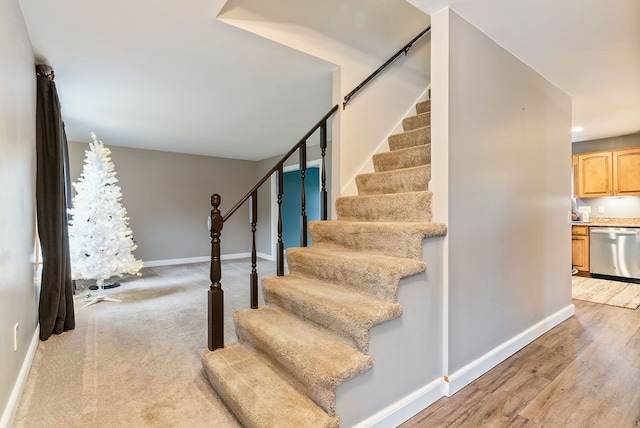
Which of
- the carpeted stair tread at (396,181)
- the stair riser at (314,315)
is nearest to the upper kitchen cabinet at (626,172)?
the carpeted stair tread at (396,181)

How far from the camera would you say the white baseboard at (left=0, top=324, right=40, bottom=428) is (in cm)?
155

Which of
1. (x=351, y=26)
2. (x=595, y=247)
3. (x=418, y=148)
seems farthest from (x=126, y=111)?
(x=595, y=247)

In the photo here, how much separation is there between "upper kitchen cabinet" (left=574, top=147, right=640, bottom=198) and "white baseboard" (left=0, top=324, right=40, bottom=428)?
7091 mm

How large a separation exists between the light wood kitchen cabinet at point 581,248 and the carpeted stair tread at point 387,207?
14.9 feet

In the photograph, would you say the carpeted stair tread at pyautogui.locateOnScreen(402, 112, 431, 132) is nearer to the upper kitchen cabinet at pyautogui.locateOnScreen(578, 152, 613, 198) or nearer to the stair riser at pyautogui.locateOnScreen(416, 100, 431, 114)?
the stair riser at pyautogui.locateOnScreen(416, 100, 431, 114)

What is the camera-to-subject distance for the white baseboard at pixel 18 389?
155cm

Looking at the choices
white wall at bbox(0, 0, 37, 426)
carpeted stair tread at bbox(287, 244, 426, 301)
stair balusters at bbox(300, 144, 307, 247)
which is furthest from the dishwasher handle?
white wall at bbox(0, 0, 37, 426)

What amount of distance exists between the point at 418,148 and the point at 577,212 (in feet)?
15.8

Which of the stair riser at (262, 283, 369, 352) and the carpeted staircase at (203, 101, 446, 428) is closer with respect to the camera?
the carpeted staircase at (203, 101, 446, 428)

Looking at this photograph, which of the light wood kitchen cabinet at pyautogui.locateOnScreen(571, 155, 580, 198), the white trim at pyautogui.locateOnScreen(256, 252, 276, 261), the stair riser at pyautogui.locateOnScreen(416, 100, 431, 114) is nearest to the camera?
the stair riser at pyautogui.locateOnScreen(416, 100, 431, 114)

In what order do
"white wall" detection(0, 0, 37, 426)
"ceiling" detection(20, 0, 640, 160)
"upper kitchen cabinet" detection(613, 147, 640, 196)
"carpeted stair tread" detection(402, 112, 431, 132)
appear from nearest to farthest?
"white wall" detection(0, 0, 37, 426) → "ceiling" detection(20, 0, 640, 160) → "carpeted stair tread" detection(402, 112, 431, 132) → "upper kitchen cabinet" detection(613, 147, 640, 196)

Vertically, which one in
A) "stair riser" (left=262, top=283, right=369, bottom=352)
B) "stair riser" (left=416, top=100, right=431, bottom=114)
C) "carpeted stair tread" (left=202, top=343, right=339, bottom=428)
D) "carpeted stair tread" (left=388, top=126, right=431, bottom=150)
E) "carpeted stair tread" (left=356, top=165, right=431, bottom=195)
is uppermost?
"stair riser" (left=416, top=100, right=431, bottom=114)

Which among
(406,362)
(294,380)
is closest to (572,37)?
(406,362)

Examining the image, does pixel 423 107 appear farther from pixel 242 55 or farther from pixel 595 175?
pixel 595 175
